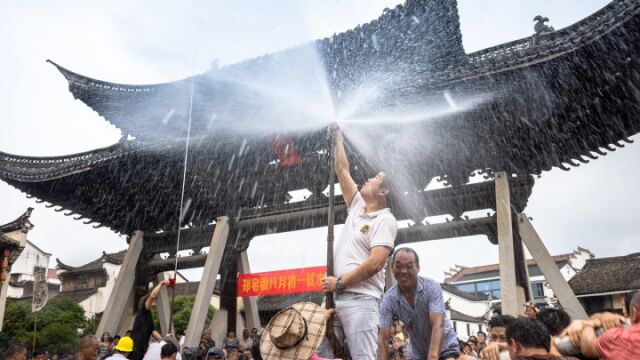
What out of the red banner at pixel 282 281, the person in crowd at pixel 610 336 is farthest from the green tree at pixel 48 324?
the person in crowd at pixel 610 336

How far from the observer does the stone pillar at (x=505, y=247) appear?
8.71 meters

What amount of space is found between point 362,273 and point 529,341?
111 centimetres

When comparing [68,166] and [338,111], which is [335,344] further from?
[68,166]

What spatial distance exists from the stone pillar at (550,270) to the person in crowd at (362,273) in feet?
21.4

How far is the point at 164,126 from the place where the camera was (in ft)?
44.9

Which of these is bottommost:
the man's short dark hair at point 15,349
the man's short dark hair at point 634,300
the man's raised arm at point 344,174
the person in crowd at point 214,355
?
the person in crowd at point 214,355

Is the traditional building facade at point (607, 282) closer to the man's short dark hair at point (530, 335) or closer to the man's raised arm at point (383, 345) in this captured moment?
the man's raised arm at point (383, 345)

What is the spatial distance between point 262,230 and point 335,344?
384 inches

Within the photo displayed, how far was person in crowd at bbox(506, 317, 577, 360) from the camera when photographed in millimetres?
2697

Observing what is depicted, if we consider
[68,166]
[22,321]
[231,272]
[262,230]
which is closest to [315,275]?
[262,230]

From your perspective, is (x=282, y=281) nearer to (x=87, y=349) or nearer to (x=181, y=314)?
(x=87, y=349)

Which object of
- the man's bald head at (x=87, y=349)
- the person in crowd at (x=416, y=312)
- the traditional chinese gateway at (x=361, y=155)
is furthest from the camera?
the traditional chinese gateway at (x=361, y=155)

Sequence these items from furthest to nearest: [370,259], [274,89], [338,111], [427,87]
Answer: [274,89], [338,111], [427,87], [370,259]

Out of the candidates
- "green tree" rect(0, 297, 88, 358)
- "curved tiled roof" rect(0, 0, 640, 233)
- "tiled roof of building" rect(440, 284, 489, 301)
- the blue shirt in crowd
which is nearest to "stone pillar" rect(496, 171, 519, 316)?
"curved tiled roof" rect(0, 0, 640, 233)
